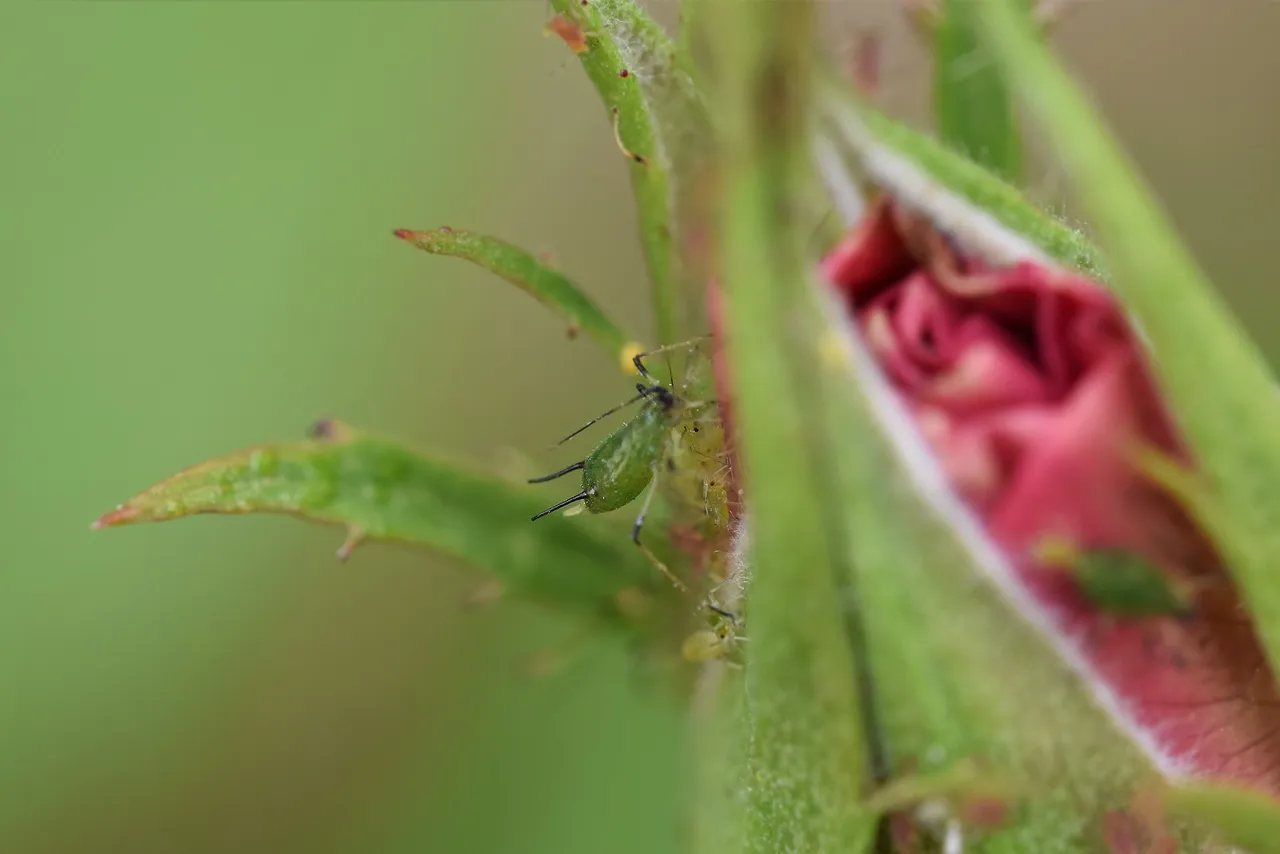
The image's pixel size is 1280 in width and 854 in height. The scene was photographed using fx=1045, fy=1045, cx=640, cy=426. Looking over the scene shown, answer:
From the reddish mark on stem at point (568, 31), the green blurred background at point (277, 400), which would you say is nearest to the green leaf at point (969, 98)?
the reddish mark on stem at point (568, 31)

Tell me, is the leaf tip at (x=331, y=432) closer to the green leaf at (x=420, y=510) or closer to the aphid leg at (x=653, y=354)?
the green leaf at (x=420, y=510)

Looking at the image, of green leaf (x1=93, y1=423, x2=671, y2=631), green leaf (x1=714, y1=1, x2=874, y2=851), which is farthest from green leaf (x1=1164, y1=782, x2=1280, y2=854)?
green leaf (x1=93, y1=423, x2=671, y2=631)

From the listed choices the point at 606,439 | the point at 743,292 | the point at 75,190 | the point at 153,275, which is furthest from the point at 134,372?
the point at 743,292

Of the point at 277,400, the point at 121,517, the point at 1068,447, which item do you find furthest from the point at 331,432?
the point at 277,400

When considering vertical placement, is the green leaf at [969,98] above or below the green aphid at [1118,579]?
above

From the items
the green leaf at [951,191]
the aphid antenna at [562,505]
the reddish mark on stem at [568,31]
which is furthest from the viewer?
the aphid antenna at [562,505]

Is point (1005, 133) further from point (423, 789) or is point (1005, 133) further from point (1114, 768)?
point (423, 789)
